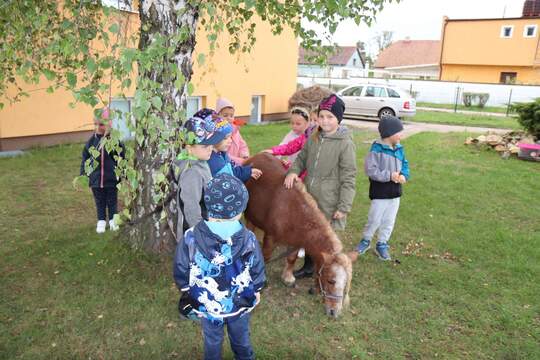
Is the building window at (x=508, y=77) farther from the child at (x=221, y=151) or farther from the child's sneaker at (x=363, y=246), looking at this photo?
the child at (x=221, y=151)

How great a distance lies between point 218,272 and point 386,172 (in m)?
2.76

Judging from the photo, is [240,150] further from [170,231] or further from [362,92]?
[362,92]

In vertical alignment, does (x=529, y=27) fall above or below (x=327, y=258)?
above

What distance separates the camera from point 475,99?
89.0ft

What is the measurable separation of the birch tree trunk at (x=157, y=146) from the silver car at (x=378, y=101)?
15.4 metres

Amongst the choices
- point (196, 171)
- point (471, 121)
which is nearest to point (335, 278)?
point (196, 171)

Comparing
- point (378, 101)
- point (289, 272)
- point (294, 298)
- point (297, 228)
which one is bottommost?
point (294, 298)

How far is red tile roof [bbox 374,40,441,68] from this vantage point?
55.8 meters

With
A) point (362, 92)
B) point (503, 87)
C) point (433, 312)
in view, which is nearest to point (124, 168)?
point (433, 312)

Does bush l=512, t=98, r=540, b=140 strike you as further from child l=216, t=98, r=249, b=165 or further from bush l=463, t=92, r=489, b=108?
bush l=463, t=92, r=489, b=108

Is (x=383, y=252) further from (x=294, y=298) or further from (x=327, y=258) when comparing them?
(x=327, y=258)

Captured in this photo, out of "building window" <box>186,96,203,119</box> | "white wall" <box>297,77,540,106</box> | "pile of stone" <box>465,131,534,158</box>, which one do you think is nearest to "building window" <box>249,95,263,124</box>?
"building window" <box>186,96,203,119</box>

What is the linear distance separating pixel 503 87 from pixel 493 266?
27055mm

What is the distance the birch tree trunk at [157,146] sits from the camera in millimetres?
3582
